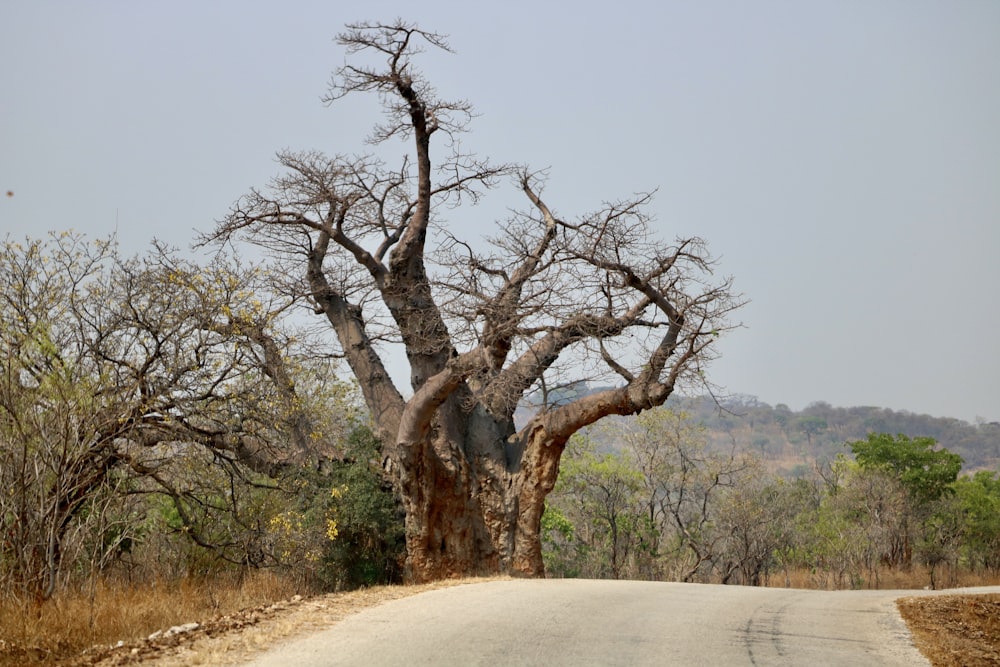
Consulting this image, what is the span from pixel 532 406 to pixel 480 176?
188 inches

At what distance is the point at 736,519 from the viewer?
3203 cm

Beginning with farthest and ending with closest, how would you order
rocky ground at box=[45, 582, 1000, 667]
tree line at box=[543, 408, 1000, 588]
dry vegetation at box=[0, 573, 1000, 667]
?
tree line at box=[543, 408, 1000, 588] < dry vegetation at box=[0, 573, 1000, 667] < rocky ground at box=[45, 582, 1000, 667]

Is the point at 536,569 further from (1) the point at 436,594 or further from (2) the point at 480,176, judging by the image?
(2) the point at 480,176

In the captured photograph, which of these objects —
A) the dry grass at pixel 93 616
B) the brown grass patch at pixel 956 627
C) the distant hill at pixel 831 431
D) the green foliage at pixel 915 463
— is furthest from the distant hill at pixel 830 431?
the dry grass at pixel 93 616

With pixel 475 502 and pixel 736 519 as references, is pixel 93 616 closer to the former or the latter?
pixel 475 502

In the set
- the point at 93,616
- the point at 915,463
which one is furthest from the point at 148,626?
the point at 915,463

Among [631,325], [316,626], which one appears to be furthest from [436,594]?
[631,325]

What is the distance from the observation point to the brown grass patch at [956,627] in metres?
9.39

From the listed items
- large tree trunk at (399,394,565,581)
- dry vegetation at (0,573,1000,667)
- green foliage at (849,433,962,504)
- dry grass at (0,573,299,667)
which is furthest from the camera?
green foliage at (849,433,962,504)

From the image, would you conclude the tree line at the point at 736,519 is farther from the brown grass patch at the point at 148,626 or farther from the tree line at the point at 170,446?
the brown grass patch at the point at 148,626

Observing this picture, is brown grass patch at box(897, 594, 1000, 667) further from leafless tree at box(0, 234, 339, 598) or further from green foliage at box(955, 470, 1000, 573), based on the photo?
green foliage at box(955, 470, 1000, 573)

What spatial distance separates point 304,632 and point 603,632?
2.83 metres

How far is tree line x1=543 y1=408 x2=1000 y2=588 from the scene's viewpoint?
→ 30.9 metres

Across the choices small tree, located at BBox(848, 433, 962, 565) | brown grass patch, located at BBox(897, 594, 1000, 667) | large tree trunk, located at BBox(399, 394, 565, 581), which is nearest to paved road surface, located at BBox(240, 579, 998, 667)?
brown grass patch, located at BBox(897, 594, 1000, 667)
